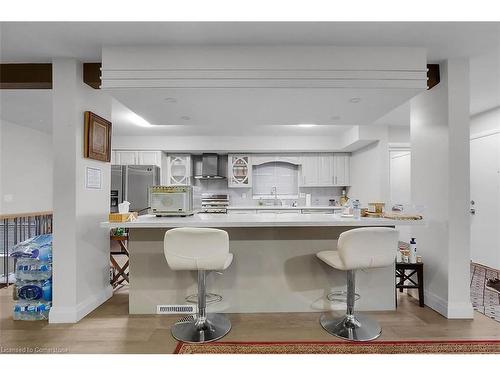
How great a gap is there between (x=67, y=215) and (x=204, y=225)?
1.31 meters

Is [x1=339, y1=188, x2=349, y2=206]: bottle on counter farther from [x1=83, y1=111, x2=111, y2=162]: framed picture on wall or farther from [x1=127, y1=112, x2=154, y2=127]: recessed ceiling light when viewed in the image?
[x1=83, y1=111, x2=111, y2=162]: framed picture on wall

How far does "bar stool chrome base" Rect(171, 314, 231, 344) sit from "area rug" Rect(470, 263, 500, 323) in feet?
8.37

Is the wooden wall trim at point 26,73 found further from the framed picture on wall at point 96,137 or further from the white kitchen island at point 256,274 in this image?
the white kitchen island at point 256,274

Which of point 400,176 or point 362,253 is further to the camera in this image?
point 400,176

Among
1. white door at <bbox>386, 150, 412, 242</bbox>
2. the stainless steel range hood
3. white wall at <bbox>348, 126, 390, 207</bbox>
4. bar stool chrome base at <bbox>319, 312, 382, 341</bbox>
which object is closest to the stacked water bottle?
bar stool chrome base at <bbox>319, 312, 382, 341</bbox>

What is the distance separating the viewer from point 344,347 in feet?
6.71

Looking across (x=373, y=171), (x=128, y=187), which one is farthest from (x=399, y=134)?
(x=128, y=187)

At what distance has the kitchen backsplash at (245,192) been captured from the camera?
20.8ft

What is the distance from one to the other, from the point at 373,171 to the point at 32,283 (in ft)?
17.1

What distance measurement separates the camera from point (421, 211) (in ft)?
8.70

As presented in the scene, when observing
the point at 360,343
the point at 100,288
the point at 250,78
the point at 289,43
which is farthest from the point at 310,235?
the point at 100,288

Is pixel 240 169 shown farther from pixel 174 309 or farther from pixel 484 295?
pixel 484 295

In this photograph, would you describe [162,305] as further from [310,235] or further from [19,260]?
[310,235]

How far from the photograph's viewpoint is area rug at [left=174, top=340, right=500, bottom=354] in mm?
2008
